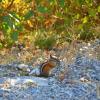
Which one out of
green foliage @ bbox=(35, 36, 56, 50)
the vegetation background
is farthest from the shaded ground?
the vegetation background

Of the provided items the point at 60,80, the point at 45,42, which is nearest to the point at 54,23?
the point at 45,42

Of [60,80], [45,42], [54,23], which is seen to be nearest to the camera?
[60,80]

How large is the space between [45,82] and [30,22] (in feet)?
8.79

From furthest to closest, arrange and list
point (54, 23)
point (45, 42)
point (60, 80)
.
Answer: point (54, 23)
point (45, 42)
point (60, 80)

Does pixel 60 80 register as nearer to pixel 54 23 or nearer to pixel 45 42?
pixel 45 42

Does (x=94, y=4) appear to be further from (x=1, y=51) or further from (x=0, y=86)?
(x=0, y=86)

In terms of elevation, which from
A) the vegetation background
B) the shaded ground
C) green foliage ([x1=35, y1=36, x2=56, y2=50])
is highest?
the vegetation background

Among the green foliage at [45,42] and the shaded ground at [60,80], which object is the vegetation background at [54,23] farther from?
the shaded ground at [60,80]

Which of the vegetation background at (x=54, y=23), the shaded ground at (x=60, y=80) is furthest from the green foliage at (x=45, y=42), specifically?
the shaded ground at (x=60, y=80)

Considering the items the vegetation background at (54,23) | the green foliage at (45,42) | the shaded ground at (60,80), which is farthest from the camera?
the vegetation background at (54,23)

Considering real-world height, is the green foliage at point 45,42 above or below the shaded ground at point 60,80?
above

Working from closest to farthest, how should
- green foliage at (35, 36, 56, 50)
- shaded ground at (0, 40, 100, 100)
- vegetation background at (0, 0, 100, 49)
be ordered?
shaded ground at (0, 40, 100, 100) < green foliage at (35, 36, 56, 50) < vegetation background at (0, 0, 100, 49)

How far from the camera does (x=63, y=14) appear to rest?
7.96 meters

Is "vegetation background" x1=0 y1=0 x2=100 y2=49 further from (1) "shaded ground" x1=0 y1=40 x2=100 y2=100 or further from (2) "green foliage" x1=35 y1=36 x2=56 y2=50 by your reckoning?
(1) "shaded ground" x1=0 y1=40 x2=100 y2=100
